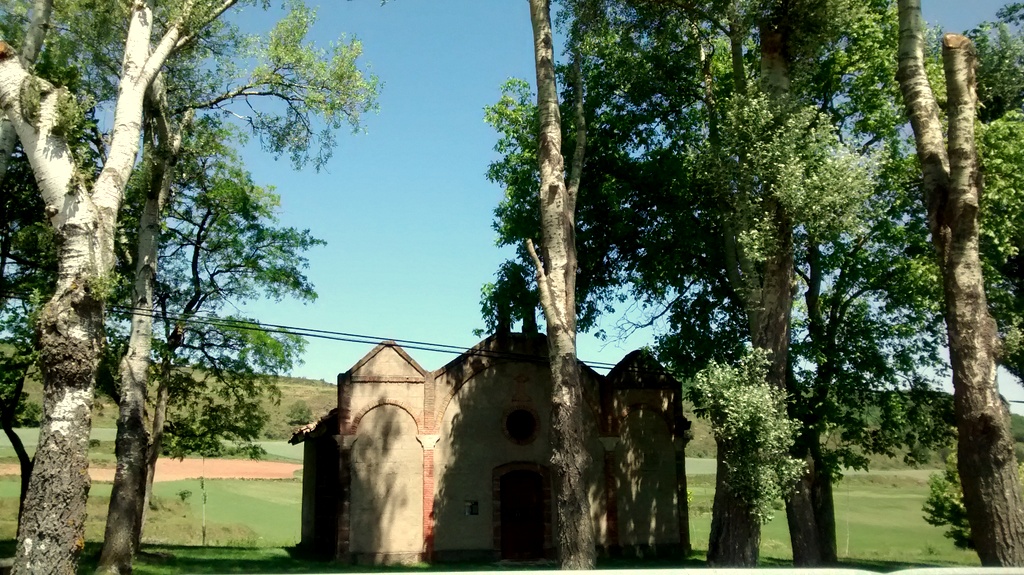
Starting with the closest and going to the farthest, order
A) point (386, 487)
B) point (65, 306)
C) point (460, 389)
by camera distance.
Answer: point (65, 306)
point (386, 487)
point (460, 389)

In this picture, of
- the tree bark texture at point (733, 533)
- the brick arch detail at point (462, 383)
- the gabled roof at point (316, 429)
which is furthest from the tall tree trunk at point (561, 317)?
the gabled roof at point (316, 429)

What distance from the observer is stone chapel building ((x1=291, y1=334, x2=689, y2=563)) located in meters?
21.4

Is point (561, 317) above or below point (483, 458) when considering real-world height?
above

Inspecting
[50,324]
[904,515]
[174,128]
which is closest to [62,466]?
[50,324]

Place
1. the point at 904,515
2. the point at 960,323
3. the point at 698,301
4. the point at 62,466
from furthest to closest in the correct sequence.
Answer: the point at 904,515, the point at 698,301, the point at 960,323, the point at 62,466

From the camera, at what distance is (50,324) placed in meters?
9.76

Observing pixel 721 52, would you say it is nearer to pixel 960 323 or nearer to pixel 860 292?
pixel 860 292

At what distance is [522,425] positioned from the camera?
23.2m

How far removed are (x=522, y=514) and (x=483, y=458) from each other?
204 cm

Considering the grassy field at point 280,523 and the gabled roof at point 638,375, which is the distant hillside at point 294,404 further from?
the gabled roof at point 638,375

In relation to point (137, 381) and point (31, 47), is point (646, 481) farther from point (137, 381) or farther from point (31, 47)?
point (31, 47)

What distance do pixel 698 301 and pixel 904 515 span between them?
30836 mm

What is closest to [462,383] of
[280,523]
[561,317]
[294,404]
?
[561,317]

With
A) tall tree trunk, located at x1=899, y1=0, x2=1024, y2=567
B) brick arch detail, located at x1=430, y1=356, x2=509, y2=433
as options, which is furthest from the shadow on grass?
tall tree trunk, located at x1=899, y1=0, x2=1024, y2=567
